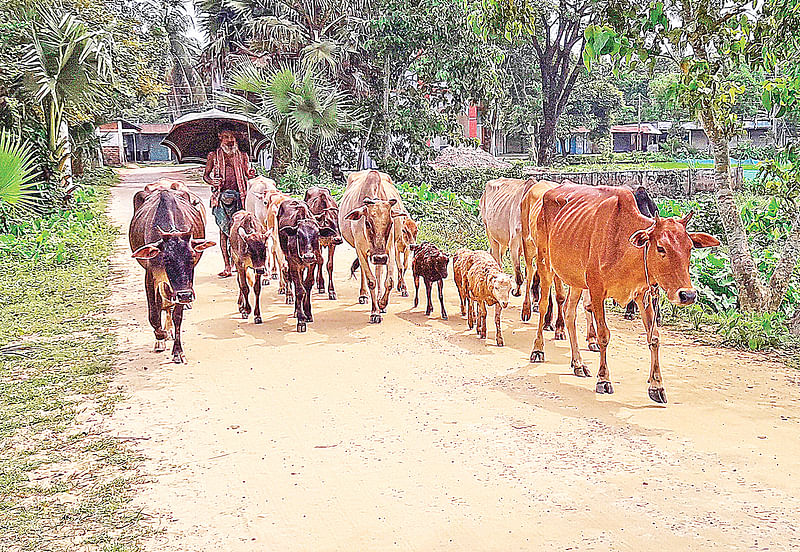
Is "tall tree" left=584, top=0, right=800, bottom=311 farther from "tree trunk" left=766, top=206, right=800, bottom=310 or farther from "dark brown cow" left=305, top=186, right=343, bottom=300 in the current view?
"dark brown cow" left=305, top=186, right=343, bottom=300

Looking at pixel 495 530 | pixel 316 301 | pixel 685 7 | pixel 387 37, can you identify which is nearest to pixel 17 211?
pixel 316 301

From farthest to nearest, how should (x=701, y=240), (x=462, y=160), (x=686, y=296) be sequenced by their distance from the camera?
1. (x=462, y=160)
2. (x=701, y=240)
3. (x=686, y=296)

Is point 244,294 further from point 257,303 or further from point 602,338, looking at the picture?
point 602,338

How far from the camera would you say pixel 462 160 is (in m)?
30.2

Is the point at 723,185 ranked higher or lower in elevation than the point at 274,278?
higher

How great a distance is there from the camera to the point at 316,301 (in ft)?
36.7

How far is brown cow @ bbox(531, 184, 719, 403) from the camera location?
6227mm

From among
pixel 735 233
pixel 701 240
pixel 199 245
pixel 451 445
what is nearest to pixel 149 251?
pixel 199 245

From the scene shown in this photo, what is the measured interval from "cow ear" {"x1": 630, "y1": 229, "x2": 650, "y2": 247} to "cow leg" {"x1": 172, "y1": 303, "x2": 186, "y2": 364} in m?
4.37

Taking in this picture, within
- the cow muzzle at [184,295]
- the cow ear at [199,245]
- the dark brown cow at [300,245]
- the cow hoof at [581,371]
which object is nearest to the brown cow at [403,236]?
the dark brown cow at [300,245]

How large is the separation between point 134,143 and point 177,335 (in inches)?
2033

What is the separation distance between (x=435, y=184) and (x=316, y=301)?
16.4 m

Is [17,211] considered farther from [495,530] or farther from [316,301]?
[495,530]

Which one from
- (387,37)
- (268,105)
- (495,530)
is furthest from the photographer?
(387,37)
